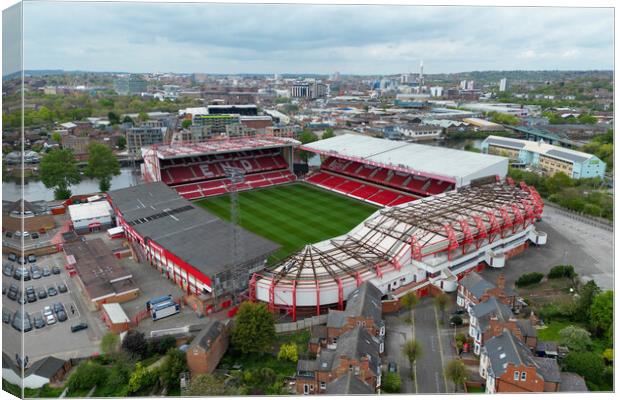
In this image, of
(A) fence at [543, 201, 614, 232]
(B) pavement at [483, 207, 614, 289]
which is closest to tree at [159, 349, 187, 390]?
(B) pavement at [483, 207, 614, 289]

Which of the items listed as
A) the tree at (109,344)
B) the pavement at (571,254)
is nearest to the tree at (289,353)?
the tree at (109,344)

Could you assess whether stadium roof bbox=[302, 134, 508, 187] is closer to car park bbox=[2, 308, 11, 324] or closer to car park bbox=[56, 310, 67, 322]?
car park bbox=[56, 310, 67, 322]

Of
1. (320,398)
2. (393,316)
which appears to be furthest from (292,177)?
(320,398)

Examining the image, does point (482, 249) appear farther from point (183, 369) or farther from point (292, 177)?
point (292, 177)

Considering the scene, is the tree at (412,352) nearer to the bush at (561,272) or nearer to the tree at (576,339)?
the tree at (576,339)

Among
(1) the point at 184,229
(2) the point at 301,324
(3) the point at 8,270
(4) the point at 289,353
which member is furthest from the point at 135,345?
(1) the point at 184,229

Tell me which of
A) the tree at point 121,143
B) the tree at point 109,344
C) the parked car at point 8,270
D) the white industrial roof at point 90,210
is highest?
the tree at point 121,143
